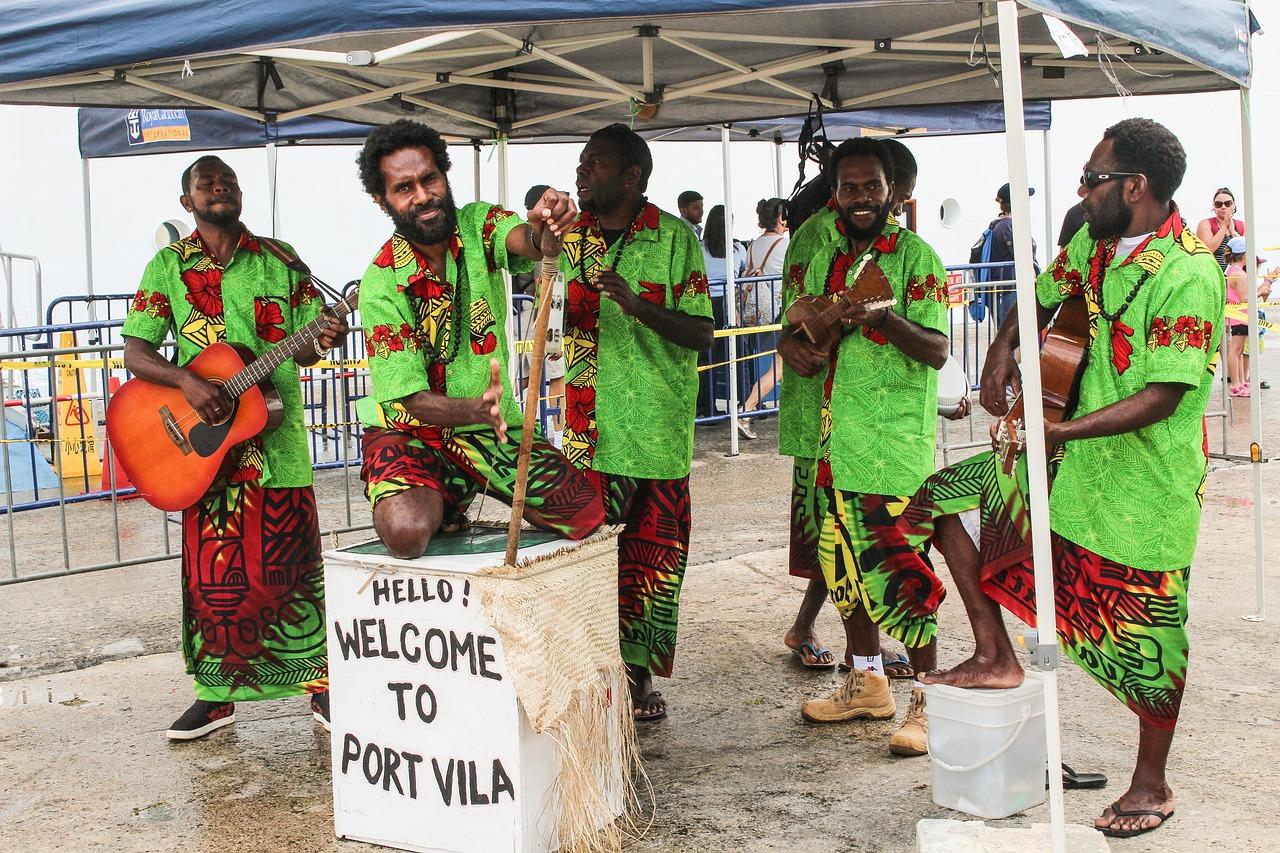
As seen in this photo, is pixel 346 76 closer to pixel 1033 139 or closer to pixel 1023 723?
pixel 1023 723

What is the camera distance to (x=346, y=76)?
519 cm

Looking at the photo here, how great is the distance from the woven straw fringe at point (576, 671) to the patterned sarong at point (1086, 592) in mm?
957

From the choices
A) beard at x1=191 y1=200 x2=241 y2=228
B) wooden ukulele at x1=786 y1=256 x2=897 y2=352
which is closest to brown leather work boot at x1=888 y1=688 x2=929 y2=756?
wooden ukulele at x1=786 y1=256 x2=897 y2=352

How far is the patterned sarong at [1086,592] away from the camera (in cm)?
343

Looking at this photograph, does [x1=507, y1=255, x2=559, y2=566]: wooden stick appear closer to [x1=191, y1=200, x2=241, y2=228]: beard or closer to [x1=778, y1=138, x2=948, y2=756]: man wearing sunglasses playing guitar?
[x1=778, y1=138, x2=948, y2=756]: man wearing sunglasses playing guitar

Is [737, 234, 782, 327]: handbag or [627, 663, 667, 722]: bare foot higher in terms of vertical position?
[737, 234, 782, 327]: handbag


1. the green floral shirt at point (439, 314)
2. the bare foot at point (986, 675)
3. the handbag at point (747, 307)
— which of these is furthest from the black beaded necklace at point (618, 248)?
the handbag at point (747, 307)

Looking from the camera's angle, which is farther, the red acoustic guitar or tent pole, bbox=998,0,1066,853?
the red acoustic guitar

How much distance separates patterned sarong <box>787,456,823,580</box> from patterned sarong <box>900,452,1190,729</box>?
108 centimetres

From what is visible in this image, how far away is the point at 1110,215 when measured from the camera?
347 cm

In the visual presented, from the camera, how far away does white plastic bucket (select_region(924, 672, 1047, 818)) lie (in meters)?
3.44

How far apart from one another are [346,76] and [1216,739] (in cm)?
412

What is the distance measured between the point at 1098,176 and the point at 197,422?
9.83ft

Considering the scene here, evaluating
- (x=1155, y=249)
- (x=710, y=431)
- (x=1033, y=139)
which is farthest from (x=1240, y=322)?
(x=1155, y=249)
